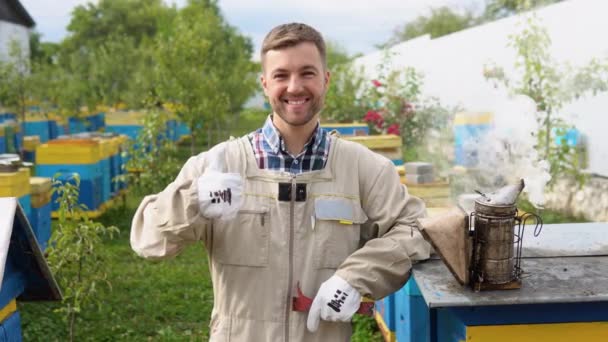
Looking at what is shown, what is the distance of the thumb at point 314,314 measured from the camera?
62.7 inches

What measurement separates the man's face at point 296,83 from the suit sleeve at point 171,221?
27 centimetres

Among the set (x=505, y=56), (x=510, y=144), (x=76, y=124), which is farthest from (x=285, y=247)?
(x=76, y=124)

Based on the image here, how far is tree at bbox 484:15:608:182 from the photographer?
5379 millimetres

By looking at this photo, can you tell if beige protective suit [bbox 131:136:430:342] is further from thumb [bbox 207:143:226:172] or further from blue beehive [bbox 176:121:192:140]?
blue beehive [bbox 176:121:192:140]

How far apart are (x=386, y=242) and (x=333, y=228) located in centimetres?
14

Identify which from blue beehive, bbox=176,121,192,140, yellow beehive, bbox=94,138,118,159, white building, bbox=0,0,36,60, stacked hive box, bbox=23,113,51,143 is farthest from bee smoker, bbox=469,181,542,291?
white building, bbox=0,0,36,60

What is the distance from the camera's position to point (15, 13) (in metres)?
23.3

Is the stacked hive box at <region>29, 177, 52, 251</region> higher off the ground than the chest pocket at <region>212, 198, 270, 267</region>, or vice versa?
the chest pocket at <region>212, 198, 270, 267</region>

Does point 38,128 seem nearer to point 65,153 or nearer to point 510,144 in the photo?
point 65,153

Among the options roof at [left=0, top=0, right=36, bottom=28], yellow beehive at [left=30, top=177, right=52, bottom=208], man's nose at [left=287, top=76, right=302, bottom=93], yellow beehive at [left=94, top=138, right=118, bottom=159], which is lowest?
yellow beehive at [left=30, top=177, right=52, bottom=208]

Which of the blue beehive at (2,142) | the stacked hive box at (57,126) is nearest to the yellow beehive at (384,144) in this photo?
the blue beehive at (2,142)

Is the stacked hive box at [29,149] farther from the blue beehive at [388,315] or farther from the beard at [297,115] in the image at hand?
the beard at [297,115]

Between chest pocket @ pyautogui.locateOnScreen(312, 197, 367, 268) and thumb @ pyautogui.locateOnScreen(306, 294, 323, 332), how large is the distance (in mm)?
113

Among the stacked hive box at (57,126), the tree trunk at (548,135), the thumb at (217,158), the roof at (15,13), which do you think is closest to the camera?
the thumb at (217,158)
